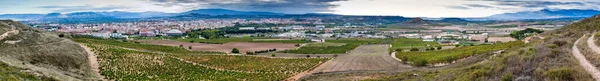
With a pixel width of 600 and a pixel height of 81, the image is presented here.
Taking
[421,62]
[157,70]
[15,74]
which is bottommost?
[157,70]

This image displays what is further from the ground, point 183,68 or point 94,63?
point 94,63

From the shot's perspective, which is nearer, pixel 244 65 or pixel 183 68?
pixel 183 68

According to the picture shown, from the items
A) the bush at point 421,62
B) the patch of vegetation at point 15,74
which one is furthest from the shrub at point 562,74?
the patch of vegetation at point 15,74

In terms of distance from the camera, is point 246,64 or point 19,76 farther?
point 246,64

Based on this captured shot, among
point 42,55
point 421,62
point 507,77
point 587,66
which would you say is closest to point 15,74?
point 42,55

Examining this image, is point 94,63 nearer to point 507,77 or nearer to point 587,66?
Result: point 507,77

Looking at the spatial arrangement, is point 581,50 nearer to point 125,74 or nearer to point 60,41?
point 125,74

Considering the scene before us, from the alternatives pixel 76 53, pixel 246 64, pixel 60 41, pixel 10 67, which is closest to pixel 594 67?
pixel 10 67

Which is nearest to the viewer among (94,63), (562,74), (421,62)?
(562,74)
